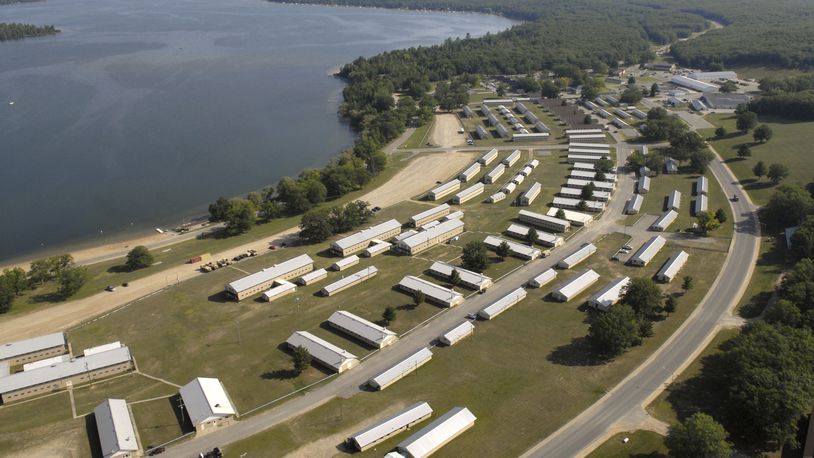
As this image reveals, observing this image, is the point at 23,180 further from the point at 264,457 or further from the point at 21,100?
the point at 264,457

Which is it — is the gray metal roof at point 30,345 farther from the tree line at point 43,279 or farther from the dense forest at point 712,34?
the dense forest at point 712,34

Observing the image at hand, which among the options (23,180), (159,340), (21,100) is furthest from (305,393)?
(21,100)

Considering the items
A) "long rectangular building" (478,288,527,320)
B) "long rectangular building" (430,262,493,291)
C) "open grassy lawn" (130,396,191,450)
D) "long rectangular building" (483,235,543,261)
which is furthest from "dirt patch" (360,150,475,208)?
"open grassy lawn" (130,396,191,450)

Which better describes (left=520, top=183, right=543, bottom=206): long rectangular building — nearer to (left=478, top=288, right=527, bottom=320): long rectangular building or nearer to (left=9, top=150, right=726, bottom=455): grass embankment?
(left=9, top=150, right=726, bottom=455): grass embankment

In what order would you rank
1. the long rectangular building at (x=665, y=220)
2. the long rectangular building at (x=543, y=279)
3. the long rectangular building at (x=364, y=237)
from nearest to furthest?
the long rectangular building at (x=543, y=279) < the long rectangular building at (x=364, y=237) < the long rectangular building at (x=665, y=220)

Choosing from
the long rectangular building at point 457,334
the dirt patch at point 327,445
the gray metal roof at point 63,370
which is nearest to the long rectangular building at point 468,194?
the long rectangular building at point 457,334

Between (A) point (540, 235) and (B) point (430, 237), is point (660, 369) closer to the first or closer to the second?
(A) point (540, 235)
